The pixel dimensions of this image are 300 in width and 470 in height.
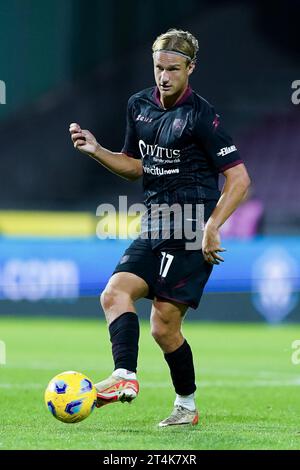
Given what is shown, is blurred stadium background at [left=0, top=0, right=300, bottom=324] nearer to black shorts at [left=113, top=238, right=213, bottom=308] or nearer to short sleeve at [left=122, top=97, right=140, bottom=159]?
short sleeve at [left=122, top=97, right=140, bottom=159]

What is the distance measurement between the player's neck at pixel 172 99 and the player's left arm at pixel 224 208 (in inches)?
19.8

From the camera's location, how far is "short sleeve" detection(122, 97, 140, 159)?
640cm

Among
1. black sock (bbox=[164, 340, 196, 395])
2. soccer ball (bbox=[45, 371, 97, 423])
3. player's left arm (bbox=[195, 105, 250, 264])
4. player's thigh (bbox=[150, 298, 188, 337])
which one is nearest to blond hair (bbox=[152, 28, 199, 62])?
player's left arm (bbox=[195, 105, 250, 264])

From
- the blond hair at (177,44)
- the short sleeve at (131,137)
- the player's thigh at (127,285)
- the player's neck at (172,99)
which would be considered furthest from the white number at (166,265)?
the blond hair at (177,44)

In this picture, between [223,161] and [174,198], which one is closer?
[223,161]

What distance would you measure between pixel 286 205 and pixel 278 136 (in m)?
1.81

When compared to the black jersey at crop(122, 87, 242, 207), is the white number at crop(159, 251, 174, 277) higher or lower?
lower

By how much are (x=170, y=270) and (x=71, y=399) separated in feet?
3.10

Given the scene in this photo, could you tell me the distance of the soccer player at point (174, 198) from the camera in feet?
19.7

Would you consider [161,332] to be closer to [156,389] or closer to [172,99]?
[172,99]

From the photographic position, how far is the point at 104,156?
6.41 meters

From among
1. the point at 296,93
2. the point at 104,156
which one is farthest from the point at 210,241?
the point at 296,93

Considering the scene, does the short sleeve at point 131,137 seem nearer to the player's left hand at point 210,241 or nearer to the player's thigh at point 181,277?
the player's thigh at point 181,277

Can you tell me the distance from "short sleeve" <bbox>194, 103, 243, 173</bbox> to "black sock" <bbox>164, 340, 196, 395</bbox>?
1048 mm
